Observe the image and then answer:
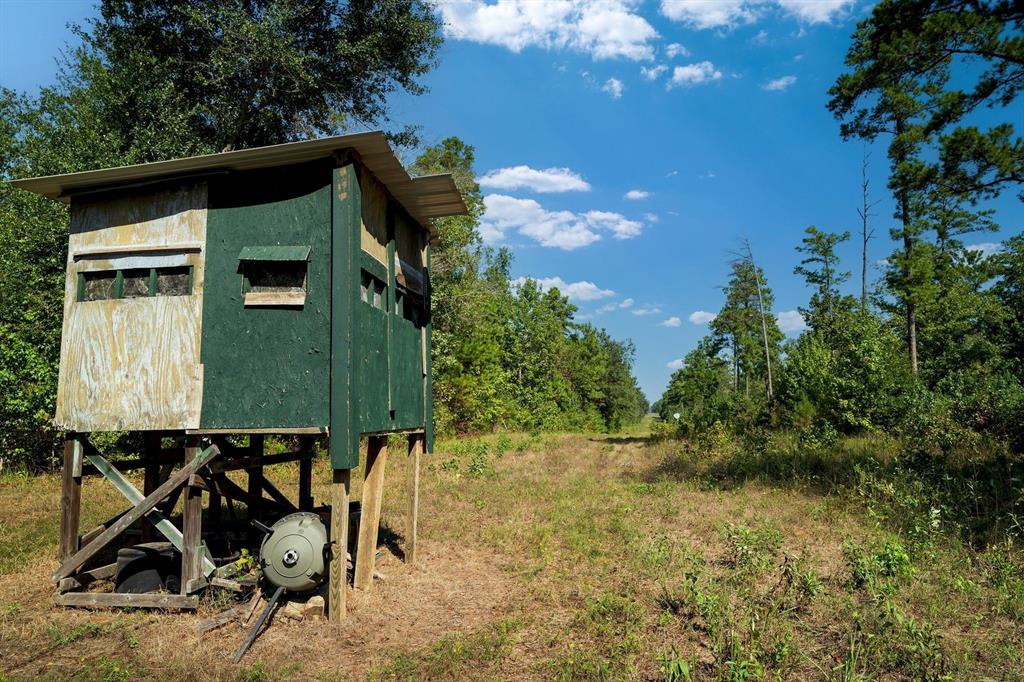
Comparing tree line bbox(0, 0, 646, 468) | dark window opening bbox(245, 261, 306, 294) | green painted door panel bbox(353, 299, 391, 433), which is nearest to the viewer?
green painted door panel bbox(353, 299, 391, 433)

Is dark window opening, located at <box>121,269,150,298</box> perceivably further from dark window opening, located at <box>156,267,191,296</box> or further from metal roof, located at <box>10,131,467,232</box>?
metal roof, located at <box>10,131,467,232</box>

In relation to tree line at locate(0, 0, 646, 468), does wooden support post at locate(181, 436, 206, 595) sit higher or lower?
lower

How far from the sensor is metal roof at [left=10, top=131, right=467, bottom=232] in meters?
7.33

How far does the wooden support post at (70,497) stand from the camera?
27.3 feet

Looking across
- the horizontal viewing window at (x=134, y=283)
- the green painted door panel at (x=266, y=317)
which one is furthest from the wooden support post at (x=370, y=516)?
the horizontal viewing window at (x=134, y=283)

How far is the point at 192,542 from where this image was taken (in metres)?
7.73

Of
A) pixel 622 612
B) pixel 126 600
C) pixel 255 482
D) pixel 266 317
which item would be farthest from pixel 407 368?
pixel 622 612

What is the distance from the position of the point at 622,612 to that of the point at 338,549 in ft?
11.8

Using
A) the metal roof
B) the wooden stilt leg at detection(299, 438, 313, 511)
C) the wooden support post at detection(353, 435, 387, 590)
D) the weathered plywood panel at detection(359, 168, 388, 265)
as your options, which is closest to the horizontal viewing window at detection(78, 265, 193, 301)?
the metal roof

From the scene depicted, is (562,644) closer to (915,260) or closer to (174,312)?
(174,312)

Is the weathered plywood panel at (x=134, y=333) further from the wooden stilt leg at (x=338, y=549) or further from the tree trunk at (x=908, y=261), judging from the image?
the tree trunk at (x=908, y=261)

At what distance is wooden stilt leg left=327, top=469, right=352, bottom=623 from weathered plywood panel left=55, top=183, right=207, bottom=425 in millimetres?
2115

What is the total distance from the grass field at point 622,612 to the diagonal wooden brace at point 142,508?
586 millimetres

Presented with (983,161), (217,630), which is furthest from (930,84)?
(217,630)
